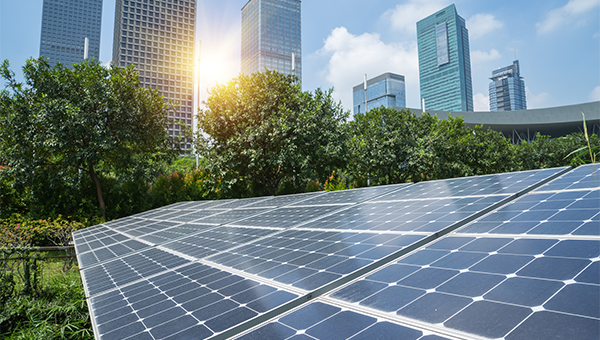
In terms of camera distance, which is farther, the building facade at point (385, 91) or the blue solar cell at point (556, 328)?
the building facade at point (385, 91)

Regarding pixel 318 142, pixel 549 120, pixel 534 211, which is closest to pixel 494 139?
pixel 318 142

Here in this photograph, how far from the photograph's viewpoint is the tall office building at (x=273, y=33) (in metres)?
156

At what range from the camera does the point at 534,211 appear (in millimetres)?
4148

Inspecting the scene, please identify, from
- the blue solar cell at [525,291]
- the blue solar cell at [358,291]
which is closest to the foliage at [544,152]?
the blue solar cell at [525,291]

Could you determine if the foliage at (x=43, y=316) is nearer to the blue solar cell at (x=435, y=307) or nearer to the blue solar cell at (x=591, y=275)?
the blue solar cell at (x=435, y=307)

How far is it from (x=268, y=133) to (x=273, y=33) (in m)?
151

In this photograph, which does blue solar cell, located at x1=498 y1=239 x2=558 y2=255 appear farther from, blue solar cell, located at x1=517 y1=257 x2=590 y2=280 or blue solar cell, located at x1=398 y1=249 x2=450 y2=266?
blue solar cell, located at x1=398 y1=249 x2=450 y2=266

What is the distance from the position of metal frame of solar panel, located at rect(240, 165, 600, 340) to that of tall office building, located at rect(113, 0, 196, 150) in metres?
130

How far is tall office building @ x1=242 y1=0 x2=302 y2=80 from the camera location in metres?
156

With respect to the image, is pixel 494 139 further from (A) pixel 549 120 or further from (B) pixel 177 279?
(A) pixel 549 120

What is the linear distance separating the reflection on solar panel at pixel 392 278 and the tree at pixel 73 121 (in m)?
16.6

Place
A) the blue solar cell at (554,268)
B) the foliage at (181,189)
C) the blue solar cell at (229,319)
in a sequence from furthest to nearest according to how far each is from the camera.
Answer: the foliage at (181,189), the blue solar cell at (229,319), the blue solar cell at (554,268)

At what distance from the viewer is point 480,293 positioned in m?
2.20

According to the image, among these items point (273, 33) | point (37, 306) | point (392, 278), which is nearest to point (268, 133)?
point (37, 306)
